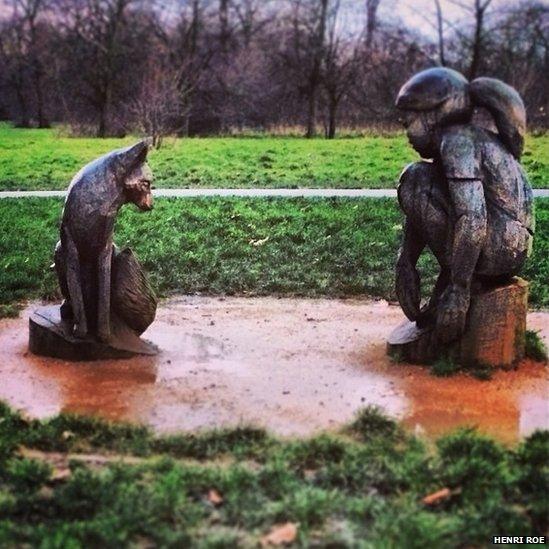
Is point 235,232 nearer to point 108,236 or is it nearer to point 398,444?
point 108,236

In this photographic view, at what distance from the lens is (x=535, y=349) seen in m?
6.81

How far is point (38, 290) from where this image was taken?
9.11m

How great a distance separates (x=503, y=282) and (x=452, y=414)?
1.36 metres

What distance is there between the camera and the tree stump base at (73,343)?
6.70 metres

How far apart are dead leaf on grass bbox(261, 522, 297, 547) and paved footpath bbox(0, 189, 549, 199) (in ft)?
33.5

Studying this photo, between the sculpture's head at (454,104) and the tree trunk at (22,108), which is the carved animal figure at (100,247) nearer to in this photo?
the sculpture's head at (454,104)

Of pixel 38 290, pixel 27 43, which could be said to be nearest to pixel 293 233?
pixel 38 290

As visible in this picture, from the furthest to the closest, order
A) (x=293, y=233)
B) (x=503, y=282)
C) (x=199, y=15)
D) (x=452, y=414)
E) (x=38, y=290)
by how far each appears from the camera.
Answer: (x=199, y=15) < (x=293, y=233) < (x=38, y=290) < (x=503, y=282) < (x=452, y=414)

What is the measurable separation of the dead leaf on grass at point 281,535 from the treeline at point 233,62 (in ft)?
81.3

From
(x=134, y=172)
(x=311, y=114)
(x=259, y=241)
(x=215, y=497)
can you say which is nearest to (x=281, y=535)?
(x=215, y=497)

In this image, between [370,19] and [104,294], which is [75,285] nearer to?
[104,294]

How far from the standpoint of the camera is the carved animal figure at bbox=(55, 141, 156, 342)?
6.57 metres

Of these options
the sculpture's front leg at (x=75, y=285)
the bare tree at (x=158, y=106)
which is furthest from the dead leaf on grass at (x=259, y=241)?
the bare tree at (x=158, y=106)

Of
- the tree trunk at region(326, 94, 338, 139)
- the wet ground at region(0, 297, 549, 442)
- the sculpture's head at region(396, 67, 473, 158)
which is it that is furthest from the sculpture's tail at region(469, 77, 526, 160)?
the tree trunk at region(326, 94, 338, 139)
